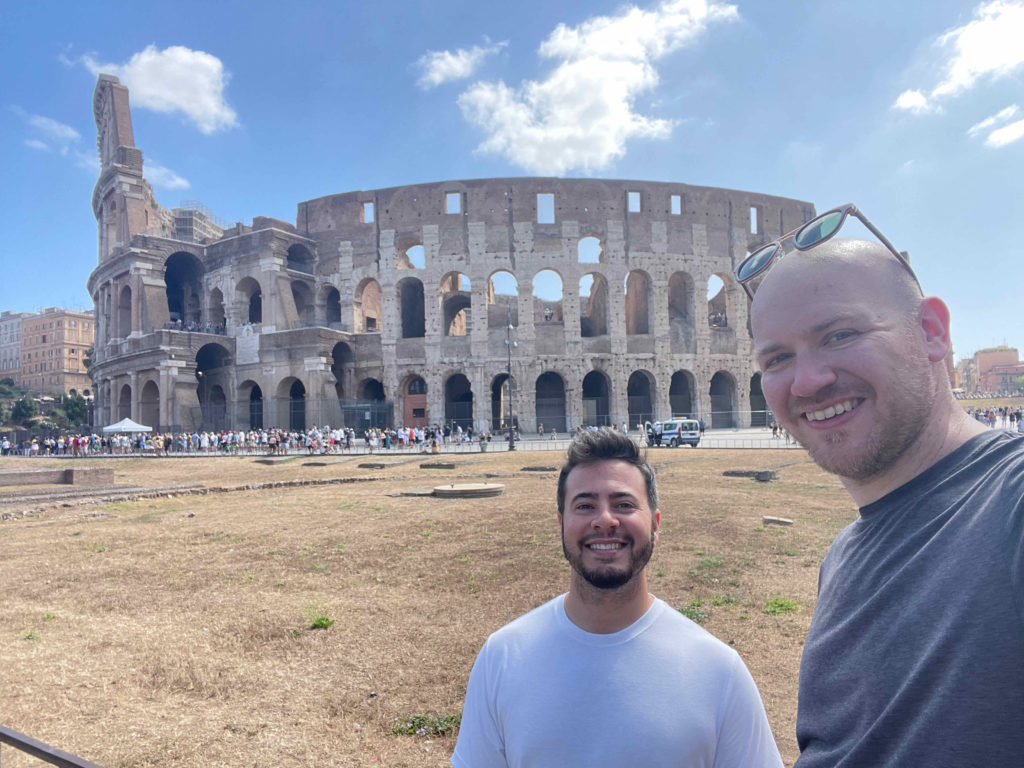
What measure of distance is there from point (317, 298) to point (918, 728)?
42.1 m

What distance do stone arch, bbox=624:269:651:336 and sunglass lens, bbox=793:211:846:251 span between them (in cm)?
3812

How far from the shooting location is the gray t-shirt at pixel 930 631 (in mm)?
1090

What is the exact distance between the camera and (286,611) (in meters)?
6.29

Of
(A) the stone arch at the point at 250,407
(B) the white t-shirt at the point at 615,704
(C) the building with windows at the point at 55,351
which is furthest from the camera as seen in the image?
(C) the building with windows at the point at 55,351

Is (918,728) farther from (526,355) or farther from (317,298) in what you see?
(317,298)

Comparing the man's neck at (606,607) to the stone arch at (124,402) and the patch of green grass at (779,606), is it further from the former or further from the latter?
the stone arch at (124,402)

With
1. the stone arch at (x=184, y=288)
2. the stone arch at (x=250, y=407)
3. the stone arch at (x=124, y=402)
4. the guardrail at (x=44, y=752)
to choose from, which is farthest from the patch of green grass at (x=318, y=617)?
the stone arch at (x=184, y=288)

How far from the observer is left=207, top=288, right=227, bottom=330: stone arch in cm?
4184

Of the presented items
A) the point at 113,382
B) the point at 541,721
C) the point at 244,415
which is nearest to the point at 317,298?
the point at 244,415

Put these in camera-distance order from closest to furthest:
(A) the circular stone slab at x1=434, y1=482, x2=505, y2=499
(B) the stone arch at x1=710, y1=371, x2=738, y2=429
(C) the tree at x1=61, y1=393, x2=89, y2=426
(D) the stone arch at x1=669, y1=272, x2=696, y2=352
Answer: (A) the circular stone slab at x1=434, y1=482, x2=505, y2=499, (D) the stone arch at x1=669, y1=272, x2=696, y2=352, (B) the stone arch at x1=710, y1=371, x2=738, y2=429, (C) the tree at x1=61, y1=393, x2=89, y2=426

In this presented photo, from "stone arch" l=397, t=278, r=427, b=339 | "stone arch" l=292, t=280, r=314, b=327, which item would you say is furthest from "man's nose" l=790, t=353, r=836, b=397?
"stone arch" l=292, t=280, r=314, b=327

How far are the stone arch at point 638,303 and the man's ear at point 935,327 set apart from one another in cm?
3842

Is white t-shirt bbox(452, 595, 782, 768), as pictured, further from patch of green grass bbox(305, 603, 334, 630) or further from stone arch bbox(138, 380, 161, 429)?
stone arch bbox(138, 380, 161, 429)

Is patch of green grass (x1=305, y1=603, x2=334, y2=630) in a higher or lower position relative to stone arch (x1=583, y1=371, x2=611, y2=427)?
lower
